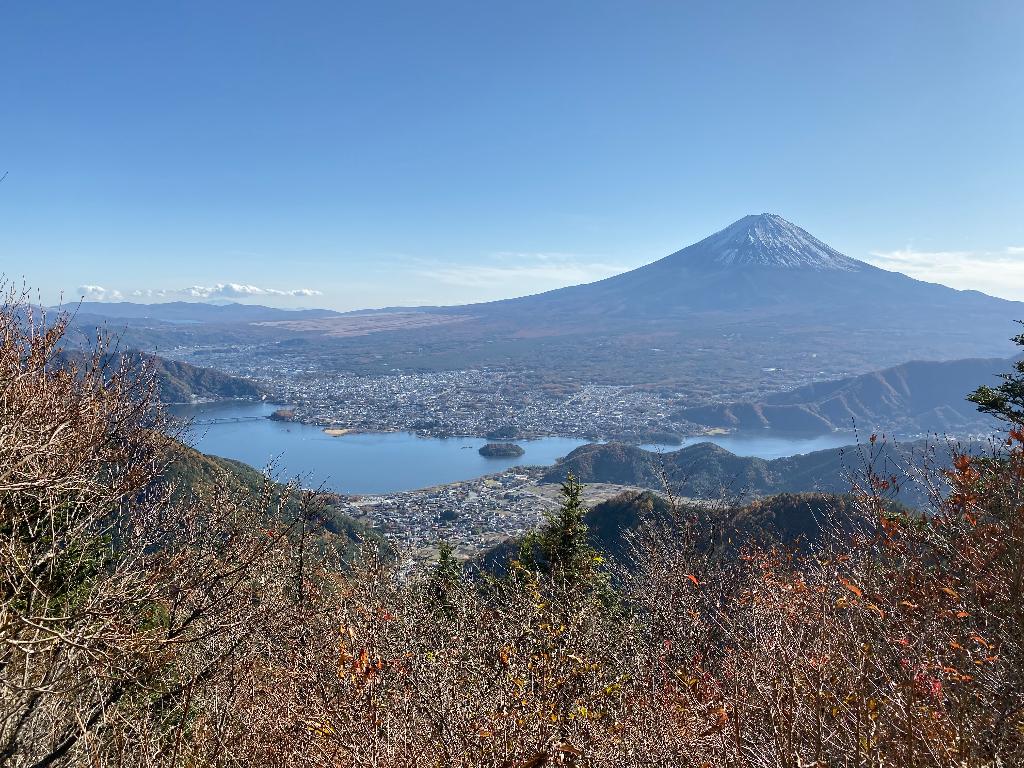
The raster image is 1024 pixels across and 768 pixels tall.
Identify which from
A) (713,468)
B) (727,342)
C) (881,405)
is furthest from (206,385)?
(727,342)

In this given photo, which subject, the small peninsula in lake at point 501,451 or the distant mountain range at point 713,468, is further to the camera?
the small peninsula in lake at point 501,451

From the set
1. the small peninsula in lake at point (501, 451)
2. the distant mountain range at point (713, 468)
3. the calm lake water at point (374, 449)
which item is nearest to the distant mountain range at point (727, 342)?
the calm lake water at point (374, 449)

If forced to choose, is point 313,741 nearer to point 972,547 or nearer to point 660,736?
point 660,736

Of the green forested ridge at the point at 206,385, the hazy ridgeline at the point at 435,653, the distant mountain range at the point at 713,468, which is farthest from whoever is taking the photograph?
the green forested ridge at the point at 206,385

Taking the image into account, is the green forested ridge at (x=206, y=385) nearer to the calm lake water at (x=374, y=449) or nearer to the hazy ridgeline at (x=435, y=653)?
the calm lake water at (x=374, y=449)

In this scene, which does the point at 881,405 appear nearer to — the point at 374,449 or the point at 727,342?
the point at 727,342

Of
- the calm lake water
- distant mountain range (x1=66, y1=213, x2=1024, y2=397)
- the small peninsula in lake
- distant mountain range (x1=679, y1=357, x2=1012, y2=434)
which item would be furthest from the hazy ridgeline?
distant mountain range (x1=66, y1=213, x2=1024, y2=397)

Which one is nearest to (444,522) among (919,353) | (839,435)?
(839,435)
